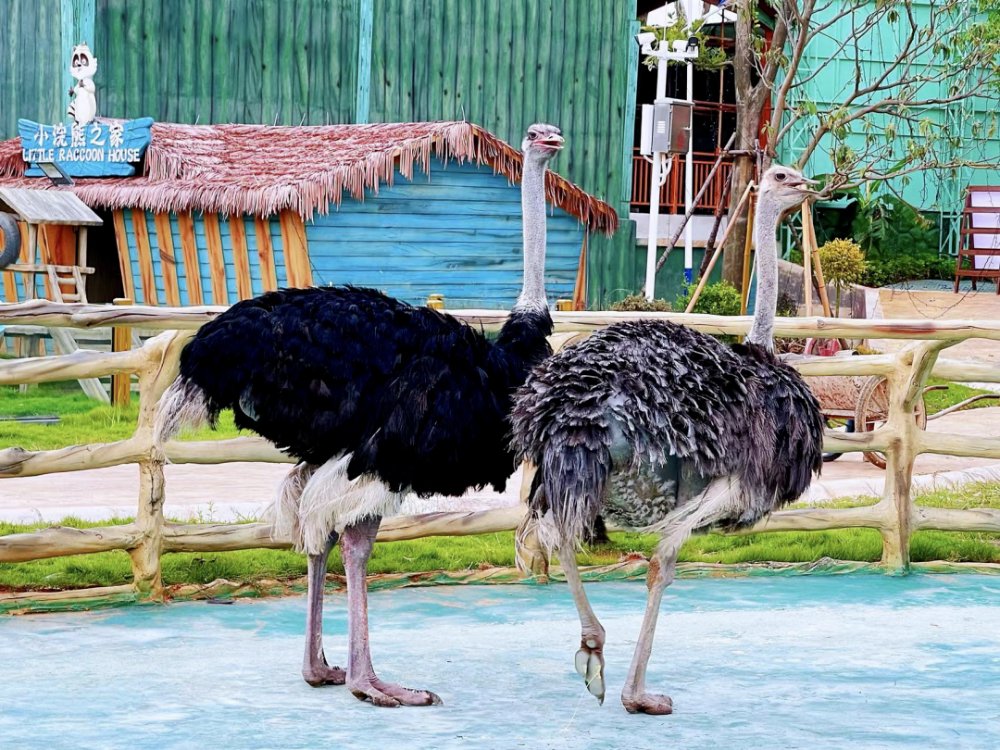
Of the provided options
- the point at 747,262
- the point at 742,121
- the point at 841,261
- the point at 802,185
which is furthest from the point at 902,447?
the point at 742,121

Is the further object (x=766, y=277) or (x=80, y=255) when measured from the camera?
(x=80, y=255)

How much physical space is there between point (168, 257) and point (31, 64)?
3.17 meters

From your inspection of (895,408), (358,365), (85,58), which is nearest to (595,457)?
(358,365)

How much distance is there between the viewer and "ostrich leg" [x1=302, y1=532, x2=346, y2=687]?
4.21m

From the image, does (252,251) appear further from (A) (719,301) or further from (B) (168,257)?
(A) (719,301)

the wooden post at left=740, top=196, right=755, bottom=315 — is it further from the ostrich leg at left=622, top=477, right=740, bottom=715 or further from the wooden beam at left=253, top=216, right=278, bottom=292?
the ostrich leg at left=622, top=477, right=740, bottom=715

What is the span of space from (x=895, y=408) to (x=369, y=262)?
7.02 meters

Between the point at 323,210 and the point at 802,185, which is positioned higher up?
the point at 323,210

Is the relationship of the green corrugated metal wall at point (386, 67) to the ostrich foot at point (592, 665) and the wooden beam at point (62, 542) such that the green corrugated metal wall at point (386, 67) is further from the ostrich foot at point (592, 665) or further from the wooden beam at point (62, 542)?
the ostrich foot at point (592, 665)

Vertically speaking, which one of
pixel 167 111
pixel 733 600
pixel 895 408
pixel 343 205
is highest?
pixel 167 111

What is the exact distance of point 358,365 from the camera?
404 cm

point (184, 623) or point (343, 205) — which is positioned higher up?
point (343, 205)

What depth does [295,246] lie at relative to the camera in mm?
11891

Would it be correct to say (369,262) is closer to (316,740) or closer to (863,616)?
(863,616)
